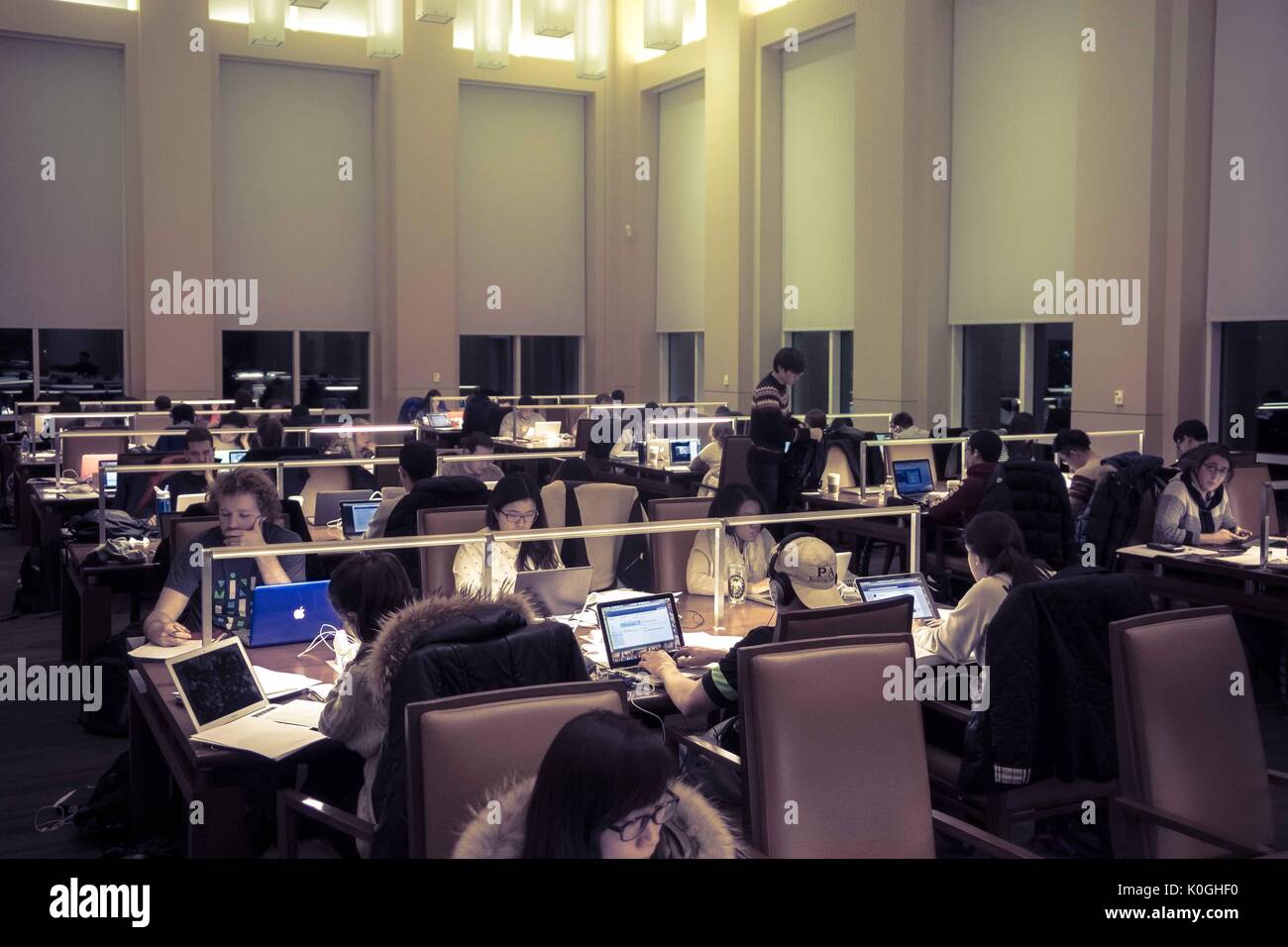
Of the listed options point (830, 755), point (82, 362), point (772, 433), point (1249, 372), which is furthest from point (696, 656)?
point (82, 362)

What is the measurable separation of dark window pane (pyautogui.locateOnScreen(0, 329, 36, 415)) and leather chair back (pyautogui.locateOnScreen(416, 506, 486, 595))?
11.0m

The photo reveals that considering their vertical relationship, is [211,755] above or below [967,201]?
below

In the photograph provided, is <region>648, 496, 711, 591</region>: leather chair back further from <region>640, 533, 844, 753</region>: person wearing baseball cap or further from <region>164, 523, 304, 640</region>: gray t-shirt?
<region>164, 523, 304, 640</region>: gray t-shirt

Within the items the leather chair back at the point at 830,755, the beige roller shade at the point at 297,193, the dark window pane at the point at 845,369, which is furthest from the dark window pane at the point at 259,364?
the leather chair back at the point at 830,755

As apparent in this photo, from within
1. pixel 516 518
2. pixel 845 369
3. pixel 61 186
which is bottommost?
pixel 516 518

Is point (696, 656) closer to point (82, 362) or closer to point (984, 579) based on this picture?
point (984, 579)

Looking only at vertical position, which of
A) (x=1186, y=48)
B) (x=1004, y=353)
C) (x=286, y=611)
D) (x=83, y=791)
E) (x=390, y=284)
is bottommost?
(x=83, y=791)

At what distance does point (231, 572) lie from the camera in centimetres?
447

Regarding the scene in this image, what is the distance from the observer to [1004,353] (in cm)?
1214

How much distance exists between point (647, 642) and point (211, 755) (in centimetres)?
146

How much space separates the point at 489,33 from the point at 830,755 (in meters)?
10.1

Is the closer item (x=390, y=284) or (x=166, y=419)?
(x=166, y=419)
